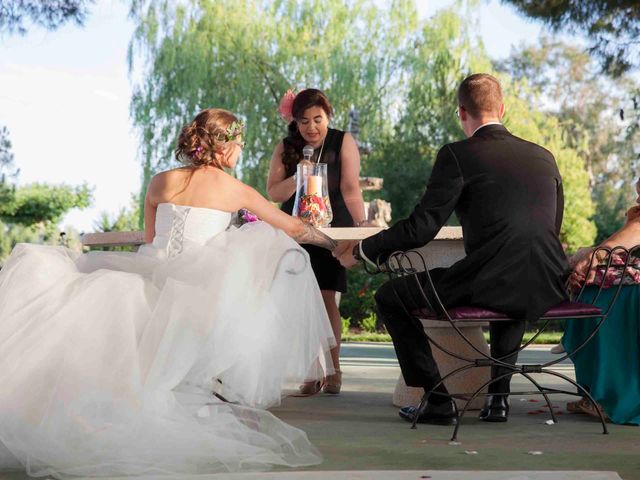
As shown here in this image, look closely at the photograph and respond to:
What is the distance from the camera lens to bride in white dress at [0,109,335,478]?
12.5ft

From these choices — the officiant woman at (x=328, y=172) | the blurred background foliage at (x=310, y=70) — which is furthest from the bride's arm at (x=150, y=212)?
the blurred background foliage at (x=310, y=70)

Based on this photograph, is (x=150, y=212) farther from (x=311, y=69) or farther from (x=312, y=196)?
(x=311, y=69)

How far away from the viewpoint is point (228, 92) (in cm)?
2338

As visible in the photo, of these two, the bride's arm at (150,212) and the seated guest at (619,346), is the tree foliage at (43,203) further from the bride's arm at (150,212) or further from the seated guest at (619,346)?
the seated guest at (619,346)

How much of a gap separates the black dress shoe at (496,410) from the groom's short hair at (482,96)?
136 centimetres

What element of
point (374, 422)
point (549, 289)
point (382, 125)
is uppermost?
point (382, 125)

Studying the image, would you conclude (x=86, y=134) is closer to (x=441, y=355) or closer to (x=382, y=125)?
(x=382, y=125)

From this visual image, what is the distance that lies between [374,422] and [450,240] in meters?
1.09

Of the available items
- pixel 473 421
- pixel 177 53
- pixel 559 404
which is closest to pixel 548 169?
pixel 473 421

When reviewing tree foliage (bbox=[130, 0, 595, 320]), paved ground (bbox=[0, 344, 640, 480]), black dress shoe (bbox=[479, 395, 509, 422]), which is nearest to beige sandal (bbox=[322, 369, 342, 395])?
paved ground (bbox=[0, 344, 640, 480])

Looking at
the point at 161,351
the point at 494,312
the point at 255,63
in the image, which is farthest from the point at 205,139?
the point at 255,63

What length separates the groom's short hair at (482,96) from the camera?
16.1ft

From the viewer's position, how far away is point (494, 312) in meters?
4.71

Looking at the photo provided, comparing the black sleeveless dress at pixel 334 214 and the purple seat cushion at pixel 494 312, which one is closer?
the purple seat cushion at pixel 494 312
